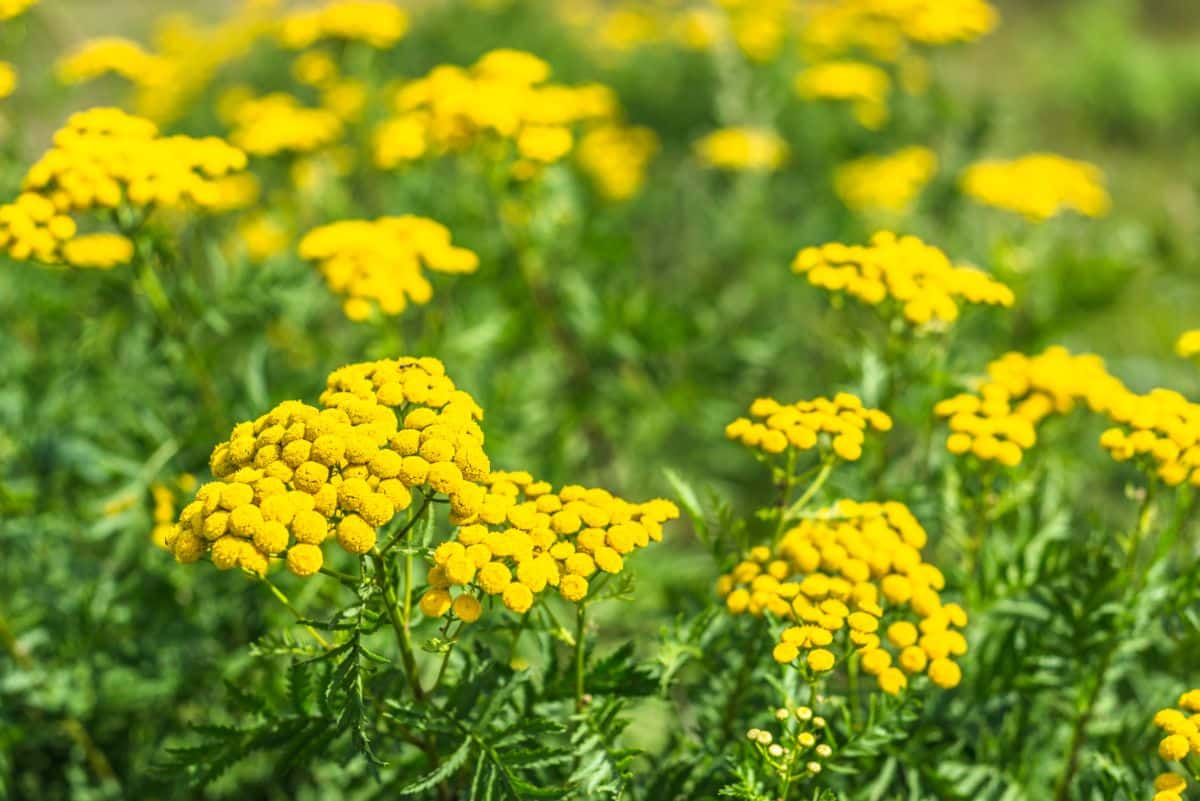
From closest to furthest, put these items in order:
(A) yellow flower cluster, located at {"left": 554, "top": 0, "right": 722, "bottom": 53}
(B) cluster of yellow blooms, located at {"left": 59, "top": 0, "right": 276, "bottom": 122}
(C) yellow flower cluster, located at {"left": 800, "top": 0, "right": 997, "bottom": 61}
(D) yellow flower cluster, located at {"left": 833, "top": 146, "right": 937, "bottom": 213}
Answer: (C) yellow flower cluster, located at {"left": 800, "top": 0, "right": 997, "bottom": 61}, (D) yellow flower cluster, located at {"left": 833, "top": 146, "right": 937, "bottom": 213}, (A) yellow flower cluster, located at {"left": 554, "top": 0, "right": 722, "bottom": 53}, (B) cluster of yellow blooms, located at {"left": 59, "top": 0, "right": 276, "bottom": 122}

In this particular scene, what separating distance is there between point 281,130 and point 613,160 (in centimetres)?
260

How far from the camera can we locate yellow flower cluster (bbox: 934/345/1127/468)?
306cm

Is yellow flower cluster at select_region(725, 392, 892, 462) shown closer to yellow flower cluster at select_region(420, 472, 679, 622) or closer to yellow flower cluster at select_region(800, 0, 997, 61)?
yellow flower cluster at select_region(420, 472, 679, 622)

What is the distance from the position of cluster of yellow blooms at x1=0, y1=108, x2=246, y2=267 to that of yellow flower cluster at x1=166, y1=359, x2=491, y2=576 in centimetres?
141

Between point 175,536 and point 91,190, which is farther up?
point 91,190

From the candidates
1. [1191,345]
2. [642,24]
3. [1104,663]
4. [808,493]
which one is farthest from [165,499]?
[642,24]

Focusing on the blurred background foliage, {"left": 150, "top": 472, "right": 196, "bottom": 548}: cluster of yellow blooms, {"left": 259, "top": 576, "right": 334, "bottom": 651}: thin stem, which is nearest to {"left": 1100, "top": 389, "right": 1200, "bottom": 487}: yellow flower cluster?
the blurred background foliage

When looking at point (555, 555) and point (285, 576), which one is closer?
point (555, 555)

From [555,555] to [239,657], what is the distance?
180cm

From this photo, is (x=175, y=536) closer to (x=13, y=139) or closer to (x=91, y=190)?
(x=91, y=190)

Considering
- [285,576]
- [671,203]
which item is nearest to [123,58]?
[285,576]

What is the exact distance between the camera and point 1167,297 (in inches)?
272

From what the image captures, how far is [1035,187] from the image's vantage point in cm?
535

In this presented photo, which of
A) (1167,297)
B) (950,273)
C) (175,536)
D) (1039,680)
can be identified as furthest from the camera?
(1167,297)
